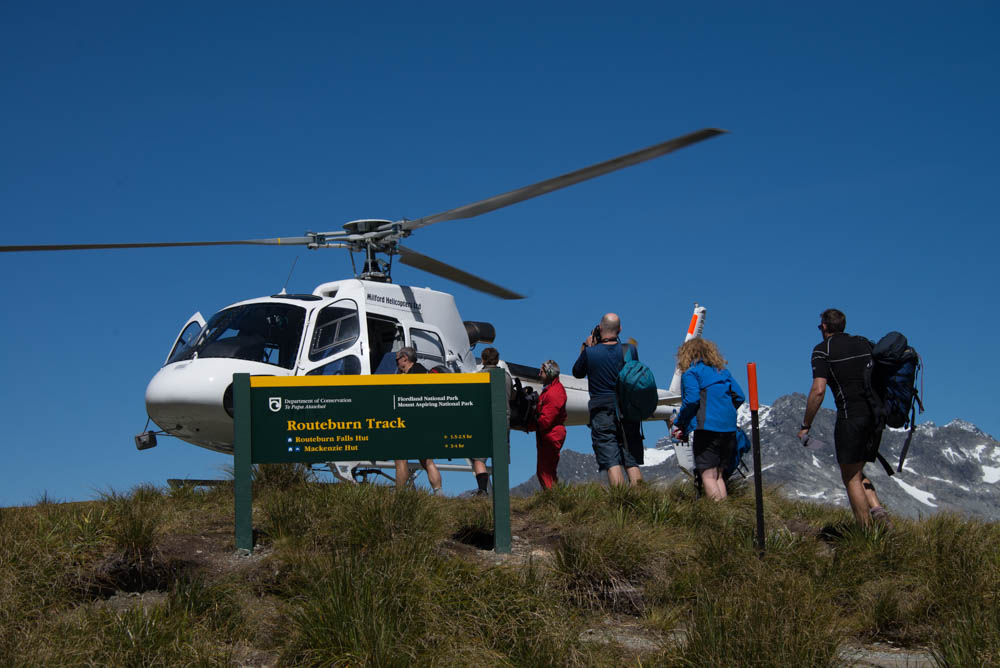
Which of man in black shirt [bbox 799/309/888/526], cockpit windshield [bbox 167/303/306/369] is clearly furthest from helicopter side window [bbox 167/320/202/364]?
man in black shirt [bbox 799/309/888/526]

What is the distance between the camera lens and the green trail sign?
7598 mm

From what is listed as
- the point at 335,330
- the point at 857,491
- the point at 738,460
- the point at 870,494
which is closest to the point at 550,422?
the point at 738,460

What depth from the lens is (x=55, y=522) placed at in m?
7.03

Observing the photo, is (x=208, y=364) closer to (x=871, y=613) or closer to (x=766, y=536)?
(x=766, y=536)

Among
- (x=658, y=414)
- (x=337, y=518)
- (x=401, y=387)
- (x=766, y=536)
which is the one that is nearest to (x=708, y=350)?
(x=766, y=536)

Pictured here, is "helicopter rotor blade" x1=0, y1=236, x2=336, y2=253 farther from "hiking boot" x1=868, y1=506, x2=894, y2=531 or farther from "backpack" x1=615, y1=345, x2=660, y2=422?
"hiking boot" x1=868, y1=506, x2=894, y2=531

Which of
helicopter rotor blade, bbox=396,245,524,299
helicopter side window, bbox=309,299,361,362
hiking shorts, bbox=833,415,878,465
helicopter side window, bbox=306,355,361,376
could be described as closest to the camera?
hiking shorts, bbox=833,415,878,465

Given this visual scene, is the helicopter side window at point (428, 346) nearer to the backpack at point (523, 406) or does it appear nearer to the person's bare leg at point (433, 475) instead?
the backpack at point (523, 406)

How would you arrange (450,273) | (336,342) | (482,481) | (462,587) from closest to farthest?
(462,587), (482,481), (336,342), (450,273)

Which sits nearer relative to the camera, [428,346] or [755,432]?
[755,432]

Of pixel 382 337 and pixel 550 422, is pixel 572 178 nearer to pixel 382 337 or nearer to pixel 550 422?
pixel 550 422

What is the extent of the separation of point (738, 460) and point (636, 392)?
1432 mm

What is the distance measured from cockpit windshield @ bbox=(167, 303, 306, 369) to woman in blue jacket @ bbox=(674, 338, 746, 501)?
5.02m

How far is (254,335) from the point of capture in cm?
1217
